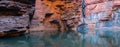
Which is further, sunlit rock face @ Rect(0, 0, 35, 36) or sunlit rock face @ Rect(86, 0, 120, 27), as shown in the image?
sunlit rock face @ Rect(86, 0, 120, 27)

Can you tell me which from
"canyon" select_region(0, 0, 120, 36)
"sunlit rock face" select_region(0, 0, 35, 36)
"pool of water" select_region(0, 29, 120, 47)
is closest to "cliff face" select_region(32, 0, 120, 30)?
"canyon" select_region(0, 0, 120, 36)

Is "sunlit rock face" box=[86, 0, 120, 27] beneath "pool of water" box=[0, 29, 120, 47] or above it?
above

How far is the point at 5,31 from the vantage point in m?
10.2

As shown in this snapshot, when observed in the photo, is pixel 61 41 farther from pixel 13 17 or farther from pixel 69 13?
pixel 69 13

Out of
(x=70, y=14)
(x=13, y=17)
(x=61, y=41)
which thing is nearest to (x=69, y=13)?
(x=70, y=14)

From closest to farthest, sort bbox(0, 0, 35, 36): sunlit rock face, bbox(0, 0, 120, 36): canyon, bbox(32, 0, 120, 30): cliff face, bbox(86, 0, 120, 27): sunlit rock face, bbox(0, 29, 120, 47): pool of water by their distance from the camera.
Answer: bbox(0, 29, 120, 47): pool of water
bbox(0, 0, 35, 36): sunlit rock face
bbox(86, 0, 120, 27): sunlit rock face
bbox(0, 0, 120, 36): canyon
bbox(32, 0, 120, 30): cliff face

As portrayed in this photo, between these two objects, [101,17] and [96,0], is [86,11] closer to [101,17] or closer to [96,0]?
[96,0]

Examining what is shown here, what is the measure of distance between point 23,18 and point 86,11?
11194 millimetres

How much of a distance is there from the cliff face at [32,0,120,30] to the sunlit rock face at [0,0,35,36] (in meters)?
6.43

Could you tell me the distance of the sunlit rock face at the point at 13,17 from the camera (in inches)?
410

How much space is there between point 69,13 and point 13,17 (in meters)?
9.43

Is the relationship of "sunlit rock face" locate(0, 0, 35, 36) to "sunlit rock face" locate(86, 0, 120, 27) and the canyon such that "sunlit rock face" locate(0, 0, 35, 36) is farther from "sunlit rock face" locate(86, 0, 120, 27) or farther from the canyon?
"sunlit rock face" locate(86, 0, 120, 27)

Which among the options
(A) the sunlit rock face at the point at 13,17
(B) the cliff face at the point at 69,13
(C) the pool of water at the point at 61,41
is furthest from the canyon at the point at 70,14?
(A) the sunlit rock face at the point at 13,17

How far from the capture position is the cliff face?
1800 cm
